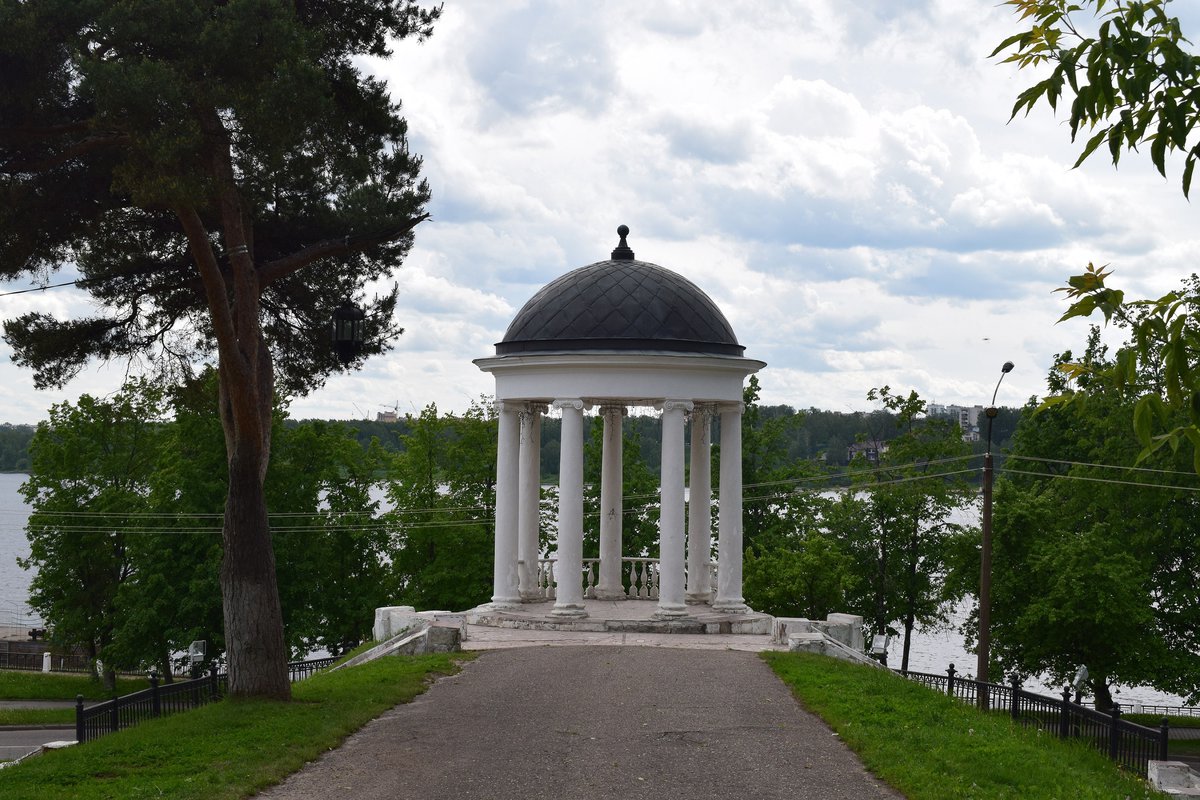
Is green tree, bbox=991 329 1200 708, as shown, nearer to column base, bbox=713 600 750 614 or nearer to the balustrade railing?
the balustrade railing

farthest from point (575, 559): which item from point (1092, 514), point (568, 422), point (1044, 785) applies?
point (1092, 514)

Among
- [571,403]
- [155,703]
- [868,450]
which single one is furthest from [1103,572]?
[155,703]

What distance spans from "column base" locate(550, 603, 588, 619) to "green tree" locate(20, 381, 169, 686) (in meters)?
20.6

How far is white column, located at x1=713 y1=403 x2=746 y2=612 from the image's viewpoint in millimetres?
24328

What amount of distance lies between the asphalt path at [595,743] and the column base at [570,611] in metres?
4.38

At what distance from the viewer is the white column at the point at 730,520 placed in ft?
79.8

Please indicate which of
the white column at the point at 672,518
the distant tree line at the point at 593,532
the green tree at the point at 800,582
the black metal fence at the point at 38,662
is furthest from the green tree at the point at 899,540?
the black metal fence at the point at 38,662

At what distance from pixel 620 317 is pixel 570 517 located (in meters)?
3.89

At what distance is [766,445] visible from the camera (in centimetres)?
4506

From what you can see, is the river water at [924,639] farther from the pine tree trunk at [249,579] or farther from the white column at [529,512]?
the pine tree trunk at [249,579]

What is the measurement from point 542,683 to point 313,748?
489 cm

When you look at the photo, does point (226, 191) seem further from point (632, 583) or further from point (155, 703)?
point (632, 583)

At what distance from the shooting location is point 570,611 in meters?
22.9

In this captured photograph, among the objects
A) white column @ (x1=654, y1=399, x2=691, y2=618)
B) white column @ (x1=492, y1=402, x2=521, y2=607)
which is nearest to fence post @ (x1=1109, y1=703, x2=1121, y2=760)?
white column @ (x1=654, y1=399, x2=691, y2=618)
